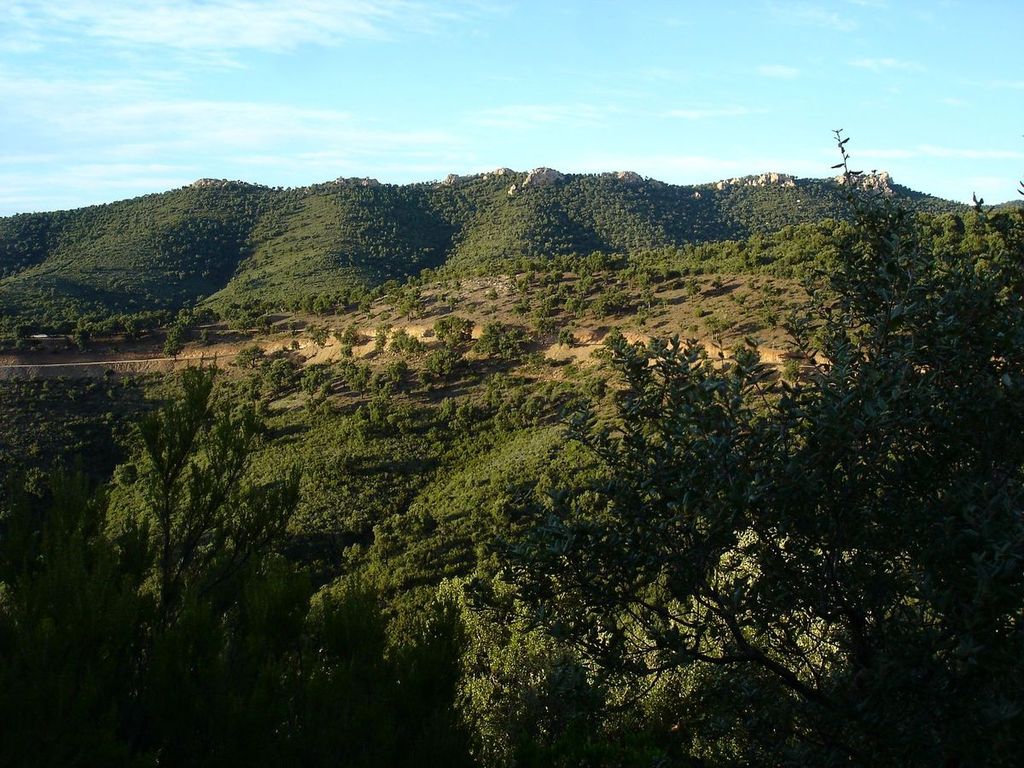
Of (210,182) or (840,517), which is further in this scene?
(210,182)

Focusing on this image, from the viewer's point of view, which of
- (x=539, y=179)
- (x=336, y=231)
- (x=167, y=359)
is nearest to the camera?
(x=167, y=359)

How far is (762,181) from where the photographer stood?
111 metres

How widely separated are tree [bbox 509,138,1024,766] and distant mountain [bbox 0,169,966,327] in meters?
52.2

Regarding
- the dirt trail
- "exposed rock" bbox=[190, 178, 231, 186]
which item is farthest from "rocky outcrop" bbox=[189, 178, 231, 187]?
the dirt trail

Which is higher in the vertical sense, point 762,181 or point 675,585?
point 762,181

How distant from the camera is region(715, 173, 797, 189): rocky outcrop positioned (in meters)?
109

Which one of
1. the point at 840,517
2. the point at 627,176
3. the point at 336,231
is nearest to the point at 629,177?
the point at 627,176

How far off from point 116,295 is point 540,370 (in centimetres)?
4505

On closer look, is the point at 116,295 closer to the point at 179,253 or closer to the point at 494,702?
the point at 179,253

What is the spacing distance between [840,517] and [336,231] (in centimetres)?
8515

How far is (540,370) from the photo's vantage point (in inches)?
1644

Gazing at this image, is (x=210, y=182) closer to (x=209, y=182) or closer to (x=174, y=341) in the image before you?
(x=209, y=182)

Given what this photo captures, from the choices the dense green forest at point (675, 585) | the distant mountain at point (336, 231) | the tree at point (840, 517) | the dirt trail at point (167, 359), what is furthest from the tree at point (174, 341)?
the tree at point (840, 517)

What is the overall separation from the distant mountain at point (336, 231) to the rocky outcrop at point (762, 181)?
0.95 ft
